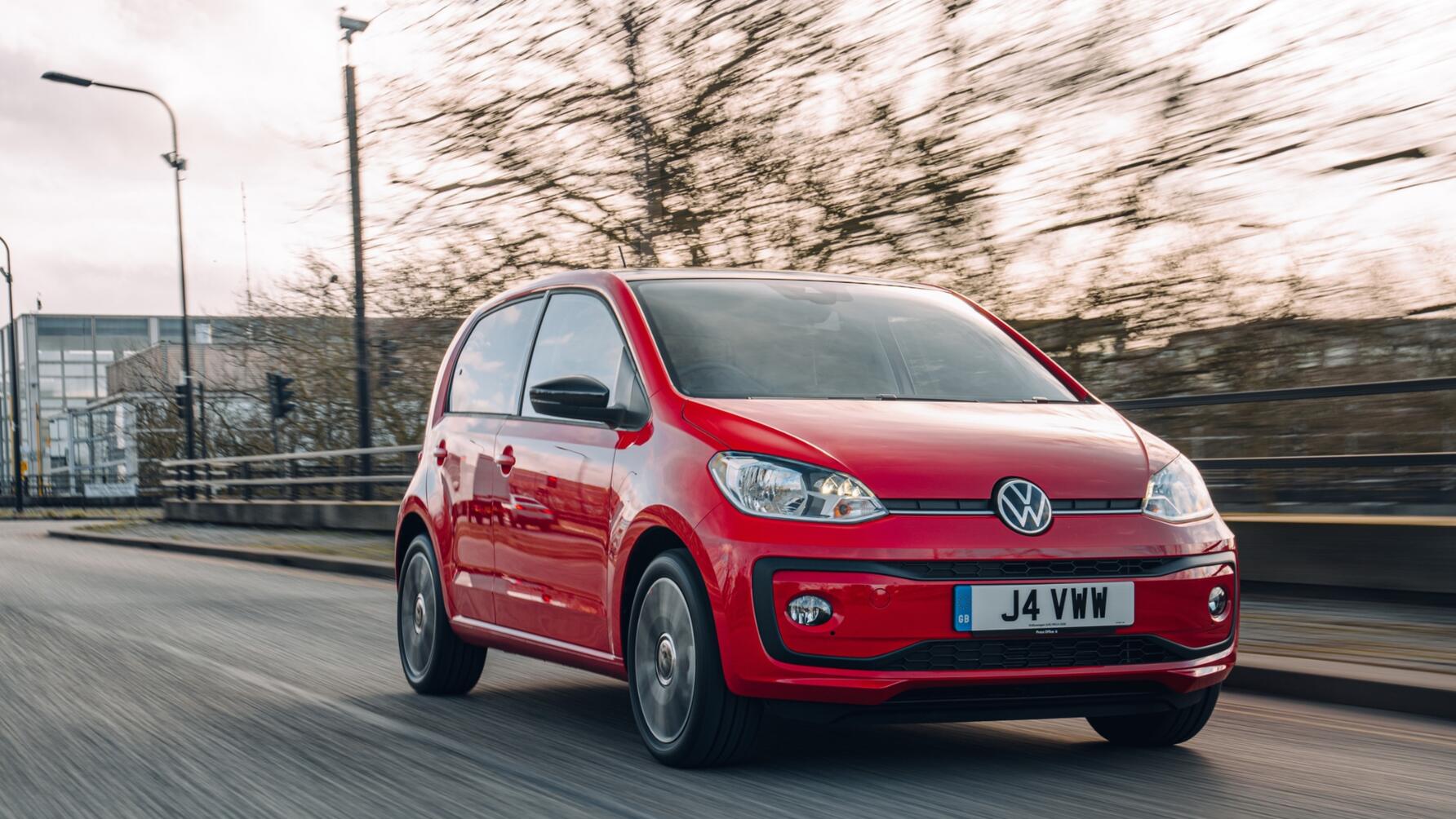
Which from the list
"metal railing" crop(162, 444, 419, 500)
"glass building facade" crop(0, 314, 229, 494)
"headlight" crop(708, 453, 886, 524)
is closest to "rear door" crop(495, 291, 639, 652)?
"headlight" crop(708, 453, 886, 524)

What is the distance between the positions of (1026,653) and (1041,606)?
143mm

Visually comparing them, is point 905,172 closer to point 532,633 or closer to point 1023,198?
point 1023,198

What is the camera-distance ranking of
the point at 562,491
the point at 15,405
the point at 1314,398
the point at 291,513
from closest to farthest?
the point at 562,491, the point at 1314,398, the point at 291,513, the point at 15,405

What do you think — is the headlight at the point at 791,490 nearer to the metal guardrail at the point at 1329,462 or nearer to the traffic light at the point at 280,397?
the metal guardrail at the point at 1329,462

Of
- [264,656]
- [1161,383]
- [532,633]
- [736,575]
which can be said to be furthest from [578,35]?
[736,575]

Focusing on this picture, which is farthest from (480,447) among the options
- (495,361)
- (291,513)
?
(291,513)

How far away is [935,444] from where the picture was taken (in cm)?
491

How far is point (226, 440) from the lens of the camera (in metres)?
41.2

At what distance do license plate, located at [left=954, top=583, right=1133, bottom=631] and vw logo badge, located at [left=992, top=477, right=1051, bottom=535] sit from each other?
169 mm

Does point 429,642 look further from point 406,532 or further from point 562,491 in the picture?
point 562,491

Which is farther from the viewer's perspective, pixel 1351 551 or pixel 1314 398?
pixel 1314 398

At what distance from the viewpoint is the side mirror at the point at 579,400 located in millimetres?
5488

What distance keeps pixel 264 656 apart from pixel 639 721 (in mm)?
4262

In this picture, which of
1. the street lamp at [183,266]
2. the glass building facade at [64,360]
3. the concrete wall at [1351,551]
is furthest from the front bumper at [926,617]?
the glass building facade at [64,360]
